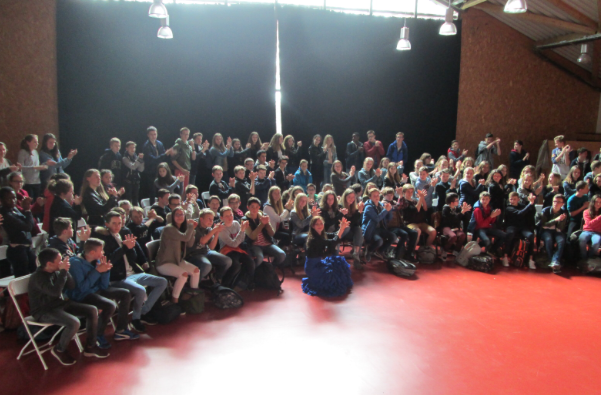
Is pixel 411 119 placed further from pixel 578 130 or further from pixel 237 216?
pixel 237 216

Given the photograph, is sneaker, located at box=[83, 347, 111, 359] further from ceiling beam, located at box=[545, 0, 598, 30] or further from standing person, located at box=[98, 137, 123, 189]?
ceiling beam, located at box=[545, 0, 598, 30]

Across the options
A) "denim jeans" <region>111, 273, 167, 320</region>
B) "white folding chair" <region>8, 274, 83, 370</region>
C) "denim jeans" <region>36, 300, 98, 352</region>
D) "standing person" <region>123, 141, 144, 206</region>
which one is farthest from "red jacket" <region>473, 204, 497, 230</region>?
"standing person" <region>123, 141, 144, 206</region>

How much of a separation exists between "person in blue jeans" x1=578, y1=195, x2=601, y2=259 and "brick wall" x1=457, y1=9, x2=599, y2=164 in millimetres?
5728

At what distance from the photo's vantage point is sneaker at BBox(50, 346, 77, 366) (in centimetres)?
322

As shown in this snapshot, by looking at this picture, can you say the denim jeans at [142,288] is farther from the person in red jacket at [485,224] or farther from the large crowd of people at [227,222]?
the person in red jacket at [485,224]

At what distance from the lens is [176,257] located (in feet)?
13.8

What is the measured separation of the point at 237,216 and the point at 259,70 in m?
4.78

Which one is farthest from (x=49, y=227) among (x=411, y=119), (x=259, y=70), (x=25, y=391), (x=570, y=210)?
(x=411, y=119)

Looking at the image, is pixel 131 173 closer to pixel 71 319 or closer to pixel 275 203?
pixel 275 203

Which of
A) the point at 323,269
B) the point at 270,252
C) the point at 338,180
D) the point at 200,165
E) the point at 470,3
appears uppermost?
the point at 470,3

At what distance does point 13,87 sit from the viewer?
24.6ft

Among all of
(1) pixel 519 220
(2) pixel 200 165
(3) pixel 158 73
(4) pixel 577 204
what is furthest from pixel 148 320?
(3) pixel 158 73

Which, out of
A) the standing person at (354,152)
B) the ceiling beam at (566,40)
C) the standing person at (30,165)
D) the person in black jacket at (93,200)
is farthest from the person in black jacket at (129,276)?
the ceiling beam at (566,40)

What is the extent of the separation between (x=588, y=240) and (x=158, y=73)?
801 centimetres
